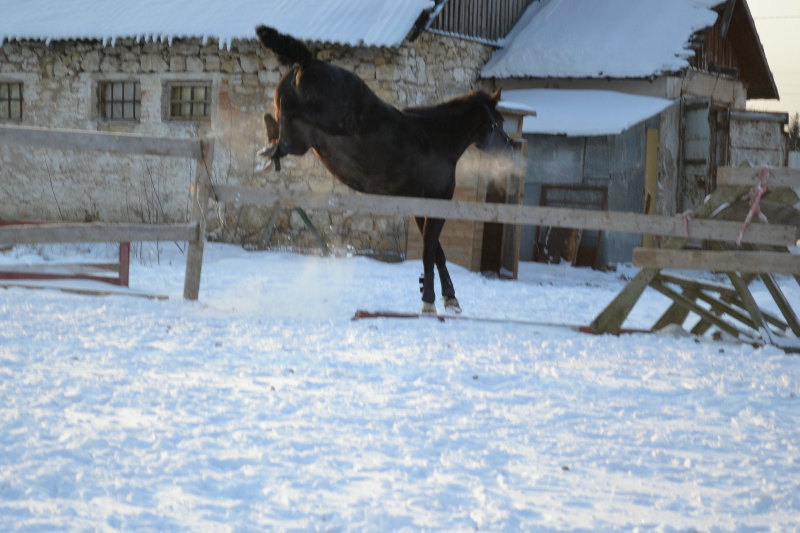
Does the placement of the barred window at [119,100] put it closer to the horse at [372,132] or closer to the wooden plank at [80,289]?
the wooden plank at [80,289]

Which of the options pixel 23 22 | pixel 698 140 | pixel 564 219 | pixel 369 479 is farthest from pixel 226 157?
pixel 369 479

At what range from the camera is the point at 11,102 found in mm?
15906

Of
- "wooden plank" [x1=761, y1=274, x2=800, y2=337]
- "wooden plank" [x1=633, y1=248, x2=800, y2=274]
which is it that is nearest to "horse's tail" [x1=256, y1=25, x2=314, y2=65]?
"wooden plank" [x1=633, y1=248, x2=800, y2=274]

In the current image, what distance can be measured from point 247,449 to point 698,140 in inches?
536

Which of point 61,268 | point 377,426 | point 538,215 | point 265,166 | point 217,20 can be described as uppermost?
point 217,20

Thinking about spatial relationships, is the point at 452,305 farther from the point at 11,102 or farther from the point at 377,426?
the point at 11,102

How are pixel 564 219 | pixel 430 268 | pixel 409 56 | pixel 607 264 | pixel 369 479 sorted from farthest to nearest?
pixel 607 264, pixel 409 56, pixel 430 268, pixel 564 219, pixel 369 479

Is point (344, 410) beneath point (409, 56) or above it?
beneath

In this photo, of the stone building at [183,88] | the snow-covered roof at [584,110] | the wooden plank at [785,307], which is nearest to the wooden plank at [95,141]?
the wooden plank at [785,307]

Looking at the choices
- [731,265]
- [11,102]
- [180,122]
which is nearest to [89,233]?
[731,265]

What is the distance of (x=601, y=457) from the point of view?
340 cm

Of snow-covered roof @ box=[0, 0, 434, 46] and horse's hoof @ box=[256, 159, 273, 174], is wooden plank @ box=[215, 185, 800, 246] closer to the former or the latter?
horse's hoof @ box=[256, 159, 273, 174]

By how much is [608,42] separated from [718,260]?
10173 millimetres

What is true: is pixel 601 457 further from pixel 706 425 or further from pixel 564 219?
pixel 564 219
